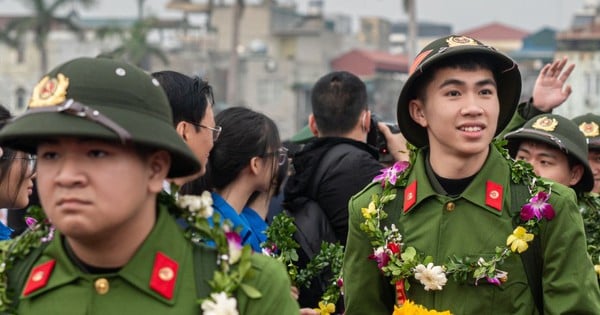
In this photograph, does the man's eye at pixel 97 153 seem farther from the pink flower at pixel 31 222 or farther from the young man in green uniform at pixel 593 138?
the young man in green uniform at pixel 593 138

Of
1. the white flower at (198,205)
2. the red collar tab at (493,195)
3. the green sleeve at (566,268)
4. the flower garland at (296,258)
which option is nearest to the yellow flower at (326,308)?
the flower garland at (296,258)

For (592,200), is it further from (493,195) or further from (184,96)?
(184,96)

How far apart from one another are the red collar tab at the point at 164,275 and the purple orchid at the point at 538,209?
1.77 meters

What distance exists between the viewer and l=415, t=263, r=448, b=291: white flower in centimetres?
518

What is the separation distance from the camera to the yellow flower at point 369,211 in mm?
5379

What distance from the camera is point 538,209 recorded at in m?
5.19

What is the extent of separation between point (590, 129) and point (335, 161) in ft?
6.86

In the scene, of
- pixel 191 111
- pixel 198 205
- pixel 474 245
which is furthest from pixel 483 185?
pixel 198 205

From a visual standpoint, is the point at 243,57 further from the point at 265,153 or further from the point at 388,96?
the point at 265,153

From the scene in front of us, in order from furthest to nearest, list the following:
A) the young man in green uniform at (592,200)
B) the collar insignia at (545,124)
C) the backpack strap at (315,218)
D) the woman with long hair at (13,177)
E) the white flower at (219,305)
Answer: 1. the collar insignia at (545,124)
2. the young man in green uniform at (592,200)
3. the backpack strap at (315,218)
4. the woman with long hair at (13,177)
5. the white flower at (219,305)

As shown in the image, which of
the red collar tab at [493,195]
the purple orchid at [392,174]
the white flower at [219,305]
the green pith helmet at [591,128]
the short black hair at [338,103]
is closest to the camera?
the white flower at [219,305]

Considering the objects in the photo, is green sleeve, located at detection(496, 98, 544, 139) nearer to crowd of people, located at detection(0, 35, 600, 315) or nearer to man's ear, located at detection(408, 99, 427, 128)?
crowd of people, located at detection(0, 35, 600, 315)

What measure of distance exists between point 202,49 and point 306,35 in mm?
6209

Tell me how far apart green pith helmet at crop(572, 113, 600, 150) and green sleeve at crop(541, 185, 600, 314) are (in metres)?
3.32
